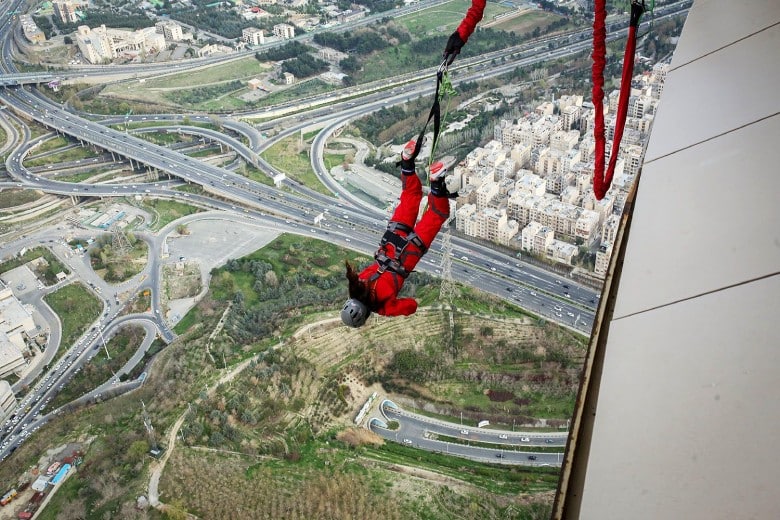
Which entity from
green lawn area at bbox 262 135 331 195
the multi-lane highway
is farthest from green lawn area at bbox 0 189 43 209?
the multi-lane highway

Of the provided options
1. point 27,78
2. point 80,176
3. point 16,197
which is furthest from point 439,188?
point 27,78

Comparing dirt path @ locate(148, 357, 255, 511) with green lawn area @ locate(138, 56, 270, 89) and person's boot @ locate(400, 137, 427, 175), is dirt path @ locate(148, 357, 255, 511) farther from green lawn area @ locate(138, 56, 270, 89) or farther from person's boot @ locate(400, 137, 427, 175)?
green lawn area @ locate(138, 56, 270, 89)

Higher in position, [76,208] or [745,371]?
[745,371]

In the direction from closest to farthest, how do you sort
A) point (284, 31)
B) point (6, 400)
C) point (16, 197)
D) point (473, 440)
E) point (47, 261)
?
point (473, 440), point (6, 400), point (47, 261), point (16, 197), point (284, 31)

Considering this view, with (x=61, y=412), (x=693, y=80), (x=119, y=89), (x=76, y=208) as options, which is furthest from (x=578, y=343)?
(x=119, y=89)

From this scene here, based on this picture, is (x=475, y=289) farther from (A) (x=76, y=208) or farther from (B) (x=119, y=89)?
(B) (x=119, y=89)

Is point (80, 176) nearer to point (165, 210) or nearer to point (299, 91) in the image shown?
point (165, 210)

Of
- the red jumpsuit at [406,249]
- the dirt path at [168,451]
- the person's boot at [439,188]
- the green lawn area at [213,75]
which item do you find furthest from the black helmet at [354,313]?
the green lawn area at [213,75]
